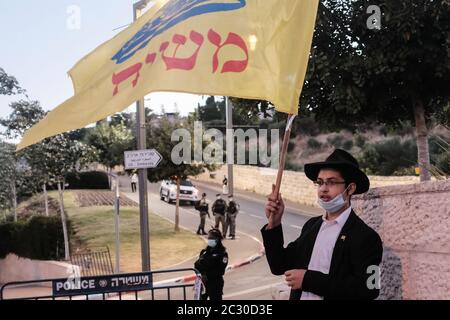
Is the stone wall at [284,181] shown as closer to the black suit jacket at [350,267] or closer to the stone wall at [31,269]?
the stone wall at [31,269]

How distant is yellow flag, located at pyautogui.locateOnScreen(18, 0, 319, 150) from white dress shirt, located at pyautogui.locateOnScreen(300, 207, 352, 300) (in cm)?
62

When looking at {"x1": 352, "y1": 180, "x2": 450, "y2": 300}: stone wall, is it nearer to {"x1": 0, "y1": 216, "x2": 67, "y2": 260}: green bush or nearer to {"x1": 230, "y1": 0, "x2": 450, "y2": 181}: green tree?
{"x1": 230, "y1": 0, "x2": 450, "y2": 181}: green tree

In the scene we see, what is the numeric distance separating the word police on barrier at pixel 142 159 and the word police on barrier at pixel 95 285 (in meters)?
5.66

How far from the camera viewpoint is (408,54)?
6129 millimetres

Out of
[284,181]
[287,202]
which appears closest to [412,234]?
[287,202]

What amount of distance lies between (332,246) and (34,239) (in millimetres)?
14858

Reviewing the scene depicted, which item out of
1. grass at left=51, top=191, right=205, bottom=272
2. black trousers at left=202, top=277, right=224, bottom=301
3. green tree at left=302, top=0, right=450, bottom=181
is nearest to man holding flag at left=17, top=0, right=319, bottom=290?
green tree at left=302, top=0, right=450, bottom=181

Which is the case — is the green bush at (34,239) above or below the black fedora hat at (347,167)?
below

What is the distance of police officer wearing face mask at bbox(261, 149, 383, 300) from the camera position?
2.55 metres

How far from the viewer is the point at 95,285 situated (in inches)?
179

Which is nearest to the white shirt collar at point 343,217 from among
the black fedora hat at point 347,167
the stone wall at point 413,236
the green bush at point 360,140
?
the black fedora hat at point 347,167

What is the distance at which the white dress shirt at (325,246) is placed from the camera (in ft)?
8.92
